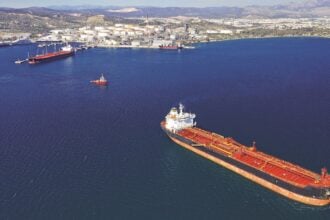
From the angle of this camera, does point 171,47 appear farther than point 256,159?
Yes

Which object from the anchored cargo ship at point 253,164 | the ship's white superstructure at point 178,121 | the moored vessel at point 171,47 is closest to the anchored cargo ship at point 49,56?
the moored vessel at point 171,47

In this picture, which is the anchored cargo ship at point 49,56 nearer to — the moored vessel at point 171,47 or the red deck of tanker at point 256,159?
the moored vessel at point 171,47

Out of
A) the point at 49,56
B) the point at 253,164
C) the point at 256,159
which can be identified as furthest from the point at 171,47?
the point at 253,164

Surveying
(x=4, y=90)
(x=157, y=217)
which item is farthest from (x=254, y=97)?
(x=4, y=90)

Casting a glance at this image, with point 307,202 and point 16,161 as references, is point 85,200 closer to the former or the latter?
point 16,161

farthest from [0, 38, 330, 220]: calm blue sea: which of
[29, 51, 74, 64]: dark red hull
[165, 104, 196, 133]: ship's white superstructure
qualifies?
[29, 51, 74, 64]: dark red hull

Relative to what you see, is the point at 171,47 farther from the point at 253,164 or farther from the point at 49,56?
the point at 253,164
